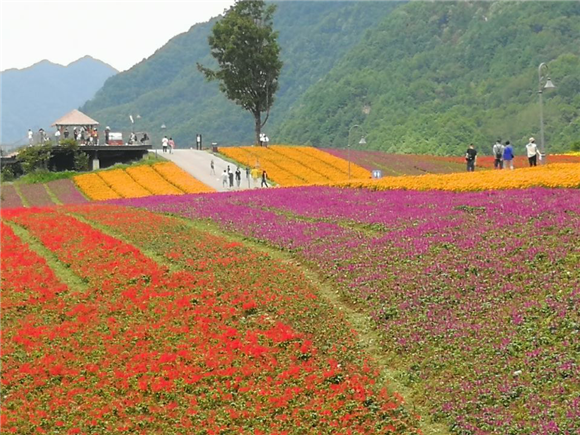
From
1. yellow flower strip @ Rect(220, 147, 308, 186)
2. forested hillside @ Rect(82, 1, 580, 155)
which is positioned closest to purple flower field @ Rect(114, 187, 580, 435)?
yellow flower strip @ Rect(220, 147, 308, 186)

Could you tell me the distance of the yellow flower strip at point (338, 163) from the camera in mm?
68438

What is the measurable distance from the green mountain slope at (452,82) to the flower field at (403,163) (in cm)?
3485

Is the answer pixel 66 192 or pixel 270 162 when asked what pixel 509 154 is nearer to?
pixel 270 162

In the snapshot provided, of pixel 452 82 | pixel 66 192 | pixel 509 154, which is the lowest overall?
pixel 66 192

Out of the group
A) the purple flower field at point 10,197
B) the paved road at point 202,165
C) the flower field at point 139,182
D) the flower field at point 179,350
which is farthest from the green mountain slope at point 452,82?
the flower field at point 179,350

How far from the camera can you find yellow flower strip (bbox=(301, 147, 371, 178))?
225 feet

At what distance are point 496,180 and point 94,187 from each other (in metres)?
36.3

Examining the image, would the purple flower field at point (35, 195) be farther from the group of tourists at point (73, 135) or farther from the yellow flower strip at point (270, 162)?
the yellow flower strip at point (270, 162)

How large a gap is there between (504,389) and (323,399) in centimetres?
382

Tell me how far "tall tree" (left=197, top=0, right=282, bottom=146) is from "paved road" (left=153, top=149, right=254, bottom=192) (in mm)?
8944

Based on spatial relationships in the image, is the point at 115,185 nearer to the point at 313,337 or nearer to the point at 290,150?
the point at 290,150

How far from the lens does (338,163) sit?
73125mm

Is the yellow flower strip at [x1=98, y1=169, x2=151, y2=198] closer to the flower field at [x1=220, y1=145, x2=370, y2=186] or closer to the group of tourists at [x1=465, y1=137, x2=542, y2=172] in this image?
the flower field at [x1=220, y1=145, x2=370, y2=186]

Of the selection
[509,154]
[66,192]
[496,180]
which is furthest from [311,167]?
[496,180]
